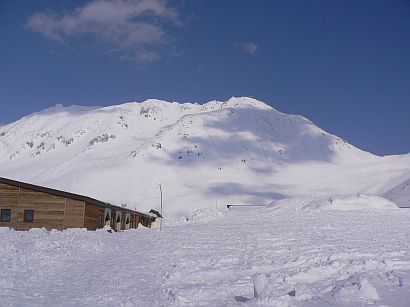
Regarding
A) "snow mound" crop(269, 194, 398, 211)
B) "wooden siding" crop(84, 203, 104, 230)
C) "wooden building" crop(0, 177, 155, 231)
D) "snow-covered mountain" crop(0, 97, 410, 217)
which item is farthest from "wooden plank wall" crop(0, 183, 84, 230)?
"snow-covered mountain" crop(0, 97, 410, 217)

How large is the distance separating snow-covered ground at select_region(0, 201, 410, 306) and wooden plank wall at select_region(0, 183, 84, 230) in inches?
370

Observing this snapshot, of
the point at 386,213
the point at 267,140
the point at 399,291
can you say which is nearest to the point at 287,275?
the point at 399,291

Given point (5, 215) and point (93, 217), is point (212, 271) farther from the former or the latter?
point (5, 215)

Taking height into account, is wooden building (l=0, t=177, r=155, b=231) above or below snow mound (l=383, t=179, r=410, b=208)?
below

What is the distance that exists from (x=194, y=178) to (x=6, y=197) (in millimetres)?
100623

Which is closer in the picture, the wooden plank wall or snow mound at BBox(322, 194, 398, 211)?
the wooden plank wall

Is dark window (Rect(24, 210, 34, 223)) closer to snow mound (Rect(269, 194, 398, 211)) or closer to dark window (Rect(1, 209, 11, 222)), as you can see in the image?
dark window (Rect(1, 209, 11, 222))

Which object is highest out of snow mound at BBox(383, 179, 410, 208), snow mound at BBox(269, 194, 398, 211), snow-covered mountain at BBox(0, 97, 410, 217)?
snow-covered mountain at BBox(0, 97, 410, 217)

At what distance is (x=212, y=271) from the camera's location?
11984 mm

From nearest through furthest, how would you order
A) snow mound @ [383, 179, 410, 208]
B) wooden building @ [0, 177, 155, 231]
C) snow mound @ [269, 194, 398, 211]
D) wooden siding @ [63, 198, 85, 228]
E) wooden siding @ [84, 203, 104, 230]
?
1. wooden siding @ [63, 198, 85, 228]
2. wooden building @ [0, 177, 155, 231]
3. wooden siding @ [84, 203, 104, 230]
4. snow mound @ [269, 194, 398, 211]
5. snow mound @ [383, 179, 410, 208]

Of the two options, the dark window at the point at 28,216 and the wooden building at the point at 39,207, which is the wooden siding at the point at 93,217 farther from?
the dark window at the point at 28,216

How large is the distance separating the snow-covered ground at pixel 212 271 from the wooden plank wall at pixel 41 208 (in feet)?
30.9

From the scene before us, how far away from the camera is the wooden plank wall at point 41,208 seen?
29281 mm

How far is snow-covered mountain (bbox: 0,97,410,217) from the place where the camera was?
110 meters
